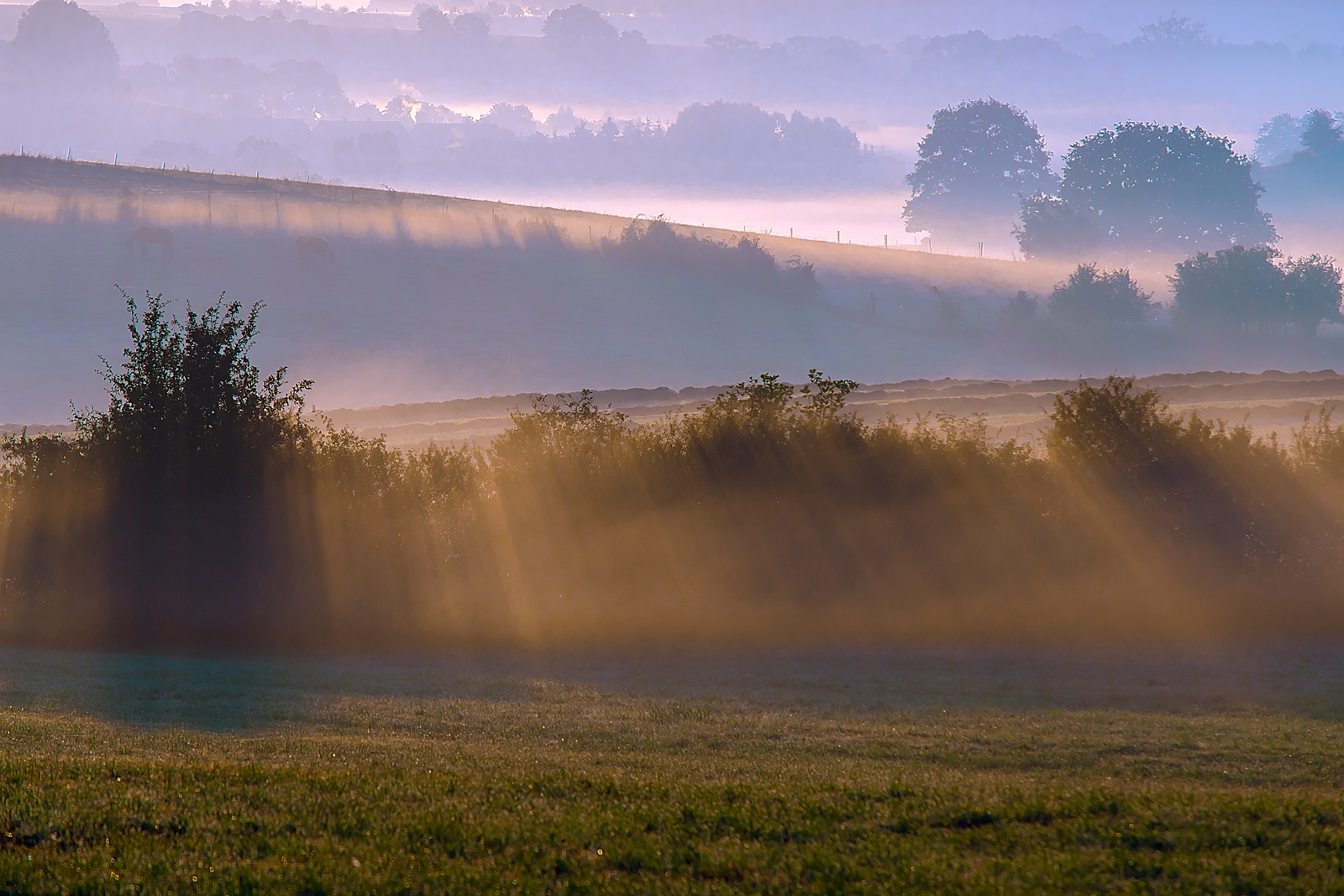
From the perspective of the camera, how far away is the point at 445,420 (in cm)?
7312

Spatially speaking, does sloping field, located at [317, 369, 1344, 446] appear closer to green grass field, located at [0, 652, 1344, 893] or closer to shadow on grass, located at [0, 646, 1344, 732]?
shadow on grass, located at [0, 646, 1344, 732]

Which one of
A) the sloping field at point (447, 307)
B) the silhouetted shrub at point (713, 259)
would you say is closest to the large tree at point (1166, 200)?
the sloping field at point (447, 307)

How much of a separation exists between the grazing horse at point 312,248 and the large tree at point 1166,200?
332 ft

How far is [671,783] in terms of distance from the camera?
12750mm

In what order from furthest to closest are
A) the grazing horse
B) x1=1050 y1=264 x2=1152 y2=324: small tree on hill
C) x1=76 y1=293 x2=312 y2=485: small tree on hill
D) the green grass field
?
x1=1050 y1=264 x2=1152 y2=324: small tree on hill
the grazing horse
x1=76 y1=293 x2=312 y2=485: small tree on hill
the green grass field

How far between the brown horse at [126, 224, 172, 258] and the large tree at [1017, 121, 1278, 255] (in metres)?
117

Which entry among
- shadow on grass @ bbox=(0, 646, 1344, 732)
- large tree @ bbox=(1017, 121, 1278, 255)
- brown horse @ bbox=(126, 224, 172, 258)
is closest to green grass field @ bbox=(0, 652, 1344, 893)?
shadow on grass @ bbox=(0, 646, 1344, 732)

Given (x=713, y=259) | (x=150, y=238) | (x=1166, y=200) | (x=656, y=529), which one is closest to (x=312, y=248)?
(x=150, y=238)

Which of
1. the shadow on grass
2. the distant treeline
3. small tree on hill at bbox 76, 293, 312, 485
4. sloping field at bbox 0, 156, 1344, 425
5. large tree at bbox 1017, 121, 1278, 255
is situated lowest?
the shadow on grass

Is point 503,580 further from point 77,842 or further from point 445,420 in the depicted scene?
point 445,420

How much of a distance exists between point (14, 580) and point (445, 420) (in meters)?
40.5

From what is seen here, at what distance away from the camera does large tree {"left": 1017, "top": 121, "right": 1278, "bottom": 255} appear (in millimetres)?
165875

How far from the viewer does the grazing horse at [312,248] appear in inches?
4557

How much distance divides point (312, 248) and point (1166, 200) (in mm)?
124168
